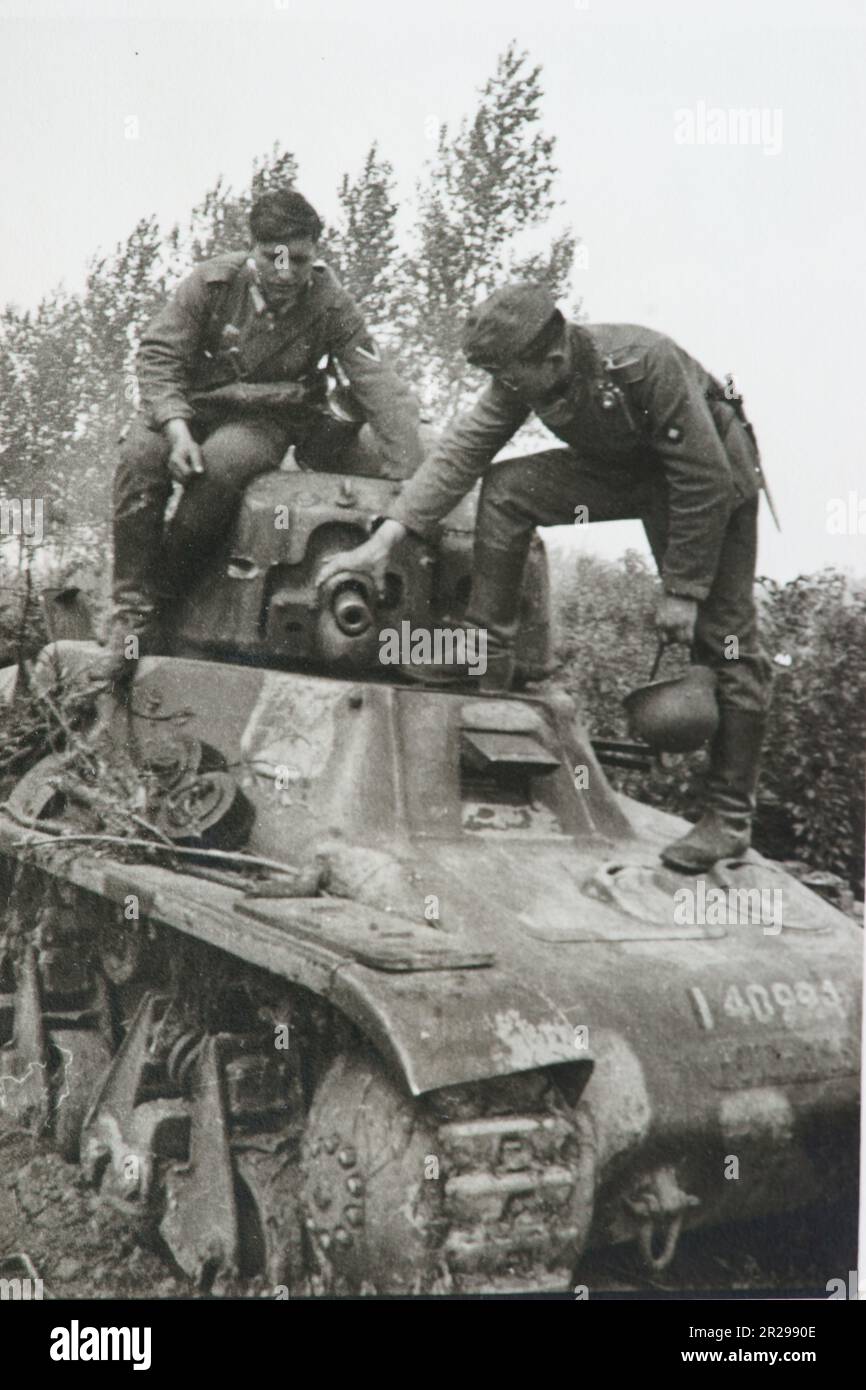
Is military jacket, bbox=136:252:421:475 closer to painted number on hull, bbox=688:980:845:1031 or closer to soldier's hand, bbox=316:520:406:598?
soldier's hand, bbox=316:520:406:598

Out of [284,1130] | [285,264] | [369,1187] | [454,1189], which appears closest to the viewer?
[454,1189]

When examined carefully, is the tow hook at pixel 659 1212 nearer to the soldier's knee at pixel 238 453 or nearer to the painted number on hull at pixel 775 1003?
the painted number on hull at pixel 775 1003

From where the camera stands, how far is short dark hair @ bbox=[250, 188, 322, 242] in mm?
5199

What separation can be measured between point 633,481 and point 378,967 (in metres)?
2.21

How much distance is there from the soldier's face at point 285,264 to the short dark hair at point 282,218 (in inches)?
1.1

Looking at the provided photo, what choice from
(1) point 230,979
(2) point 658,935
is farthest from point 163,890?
(2) point 658,935

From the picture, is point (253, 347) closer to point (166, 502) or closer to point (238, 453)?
point (238, 453)

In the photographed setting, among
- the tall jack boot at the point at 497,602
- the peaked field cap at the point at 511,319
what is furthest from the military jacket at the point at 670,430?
the tall jack boot at the point at 497,602

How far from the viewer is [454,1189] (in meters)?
3.37

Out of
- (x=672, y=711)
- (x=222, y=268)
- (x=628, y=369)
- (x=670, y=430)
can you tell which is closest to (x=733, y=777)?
Answer: (x=672, y=711)

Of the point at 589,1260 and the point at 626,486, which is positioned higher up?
the point at 626,486

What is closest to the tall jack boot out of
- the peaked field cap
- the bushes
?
the peaked field cap

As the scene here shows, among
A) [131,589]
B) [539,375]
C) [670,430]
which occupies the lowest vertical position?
[131,589]

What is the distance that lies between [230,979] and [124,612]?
1812 mm
